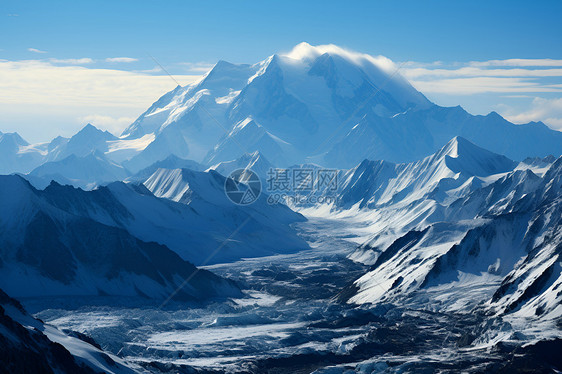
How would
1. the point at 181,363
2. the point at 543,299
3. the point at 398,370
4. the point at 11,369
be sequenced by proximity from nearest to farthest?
the point at 11,369, the point at 398,370, the point at 181,363, the point at 543,299

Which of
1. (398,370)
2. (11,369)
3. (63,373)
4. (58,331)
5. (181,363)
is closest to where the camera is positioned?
(11,369)

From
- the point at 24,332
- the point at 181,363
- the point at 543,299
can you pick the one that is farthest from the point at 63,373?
the point at 543,299

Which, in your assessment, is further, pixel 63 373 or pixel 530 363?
pixel 530 363

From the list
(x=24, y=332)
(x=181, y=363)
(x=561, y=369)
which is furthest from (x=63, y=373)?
(x=561, y=369)

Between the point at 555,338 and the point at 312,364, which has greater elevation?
the point at 555,338

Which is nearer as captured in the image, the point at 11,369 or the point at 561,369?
the point at 11,369

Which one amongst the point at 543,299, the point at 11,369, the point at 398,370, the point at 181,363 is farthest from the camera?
the point at 543,299

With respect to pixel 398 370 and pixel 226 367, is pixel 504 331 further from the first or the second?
pixel 226 367

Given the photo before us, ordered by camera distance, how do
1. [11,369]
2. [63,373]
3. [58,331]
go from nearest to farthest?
1. [11,369]
2. [63,373]
3. [58,331]

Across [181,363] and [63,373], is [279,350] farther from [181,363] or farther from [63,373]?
[63,373]
